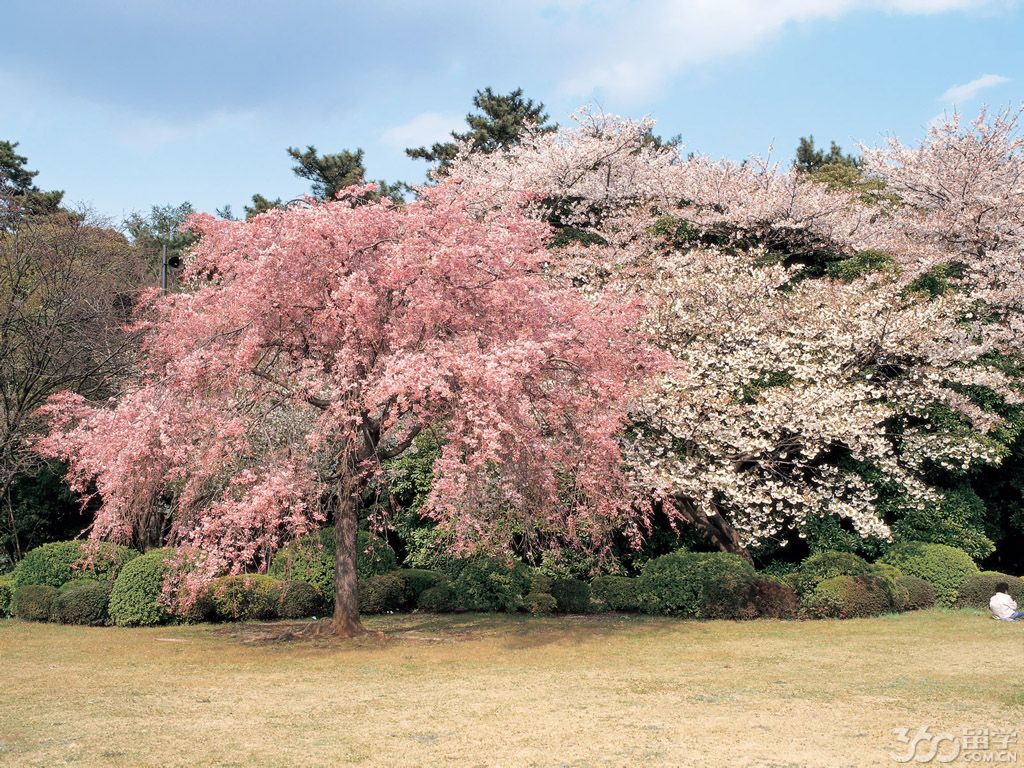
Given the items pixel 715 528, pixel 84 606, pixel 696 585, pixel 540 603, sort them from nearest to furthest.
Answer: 1. pixel 696 585
2. pixel 84 606
3. pixel 540 603
4. pixel 715 528

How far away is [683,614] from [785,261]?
11.2m

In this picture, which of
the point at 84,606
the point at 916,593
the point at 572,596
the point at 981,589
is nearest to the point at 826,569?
the point at 916,593

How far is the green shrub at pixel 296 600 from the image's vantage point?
15.5 metres

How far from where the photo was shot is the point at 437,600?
53.1 ft

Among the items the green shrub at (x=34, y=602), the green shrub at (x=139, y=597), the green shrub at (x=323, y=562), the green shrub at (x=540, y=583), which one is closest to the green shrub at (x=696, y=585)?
the green shrub at (x=540, y=583)

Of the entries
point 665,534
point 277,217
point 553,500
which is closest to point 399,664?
point 553,500

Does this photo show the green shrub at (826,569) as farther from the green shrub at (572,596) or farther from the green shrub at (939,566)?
the green shrub at (572,596)

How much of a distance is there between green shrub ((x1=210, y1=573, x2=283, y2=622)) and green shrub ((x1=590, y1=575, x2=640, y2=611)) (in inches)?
224

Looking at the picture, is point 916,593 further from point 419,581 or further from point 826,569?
point 419,581

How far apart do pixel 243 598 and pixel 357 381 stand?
5.95 m

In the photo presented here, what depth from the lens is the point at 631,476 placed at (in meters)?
15.7

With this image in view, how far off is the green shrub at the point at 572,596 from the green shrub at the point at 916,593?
18.3 feet

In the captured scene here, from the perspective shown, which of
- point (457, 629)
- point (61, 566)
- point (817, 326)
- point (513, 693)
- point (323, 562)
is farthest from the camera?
point (817, 326)

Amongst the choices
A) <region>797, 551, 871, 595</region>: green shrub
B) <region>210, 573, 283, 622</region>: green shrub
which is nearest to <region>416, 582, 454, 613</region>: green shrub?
<region>210, 573, 283, 622</region>: green shrub
